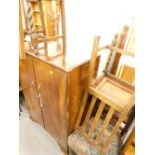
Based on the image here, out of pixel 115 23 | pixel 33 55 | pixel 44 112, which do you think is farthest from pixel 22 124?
pixel 115 23

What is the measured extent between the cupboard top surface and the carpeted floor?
117 cm

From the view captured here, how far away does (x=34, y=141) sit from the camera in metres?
1.71

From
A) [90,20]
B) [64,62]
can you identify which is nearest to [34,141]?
[64,62]

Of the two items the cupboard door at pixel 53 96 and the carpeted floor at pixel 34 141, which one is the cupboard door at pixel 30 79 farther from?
the carpeted floor at pixel 34 141

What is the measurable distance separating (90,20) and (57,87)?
709mm

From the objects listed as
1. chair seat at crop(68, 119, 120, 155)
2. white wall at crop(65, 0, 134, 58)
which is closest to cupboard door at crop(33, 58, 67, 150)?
chair seat at crop(68, 119, 120, 155)

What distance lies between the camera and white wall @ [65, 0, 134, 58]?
1095 mm

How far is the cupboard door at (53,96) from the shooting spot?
1.05m

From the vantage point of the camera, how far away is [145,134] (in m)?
0.44

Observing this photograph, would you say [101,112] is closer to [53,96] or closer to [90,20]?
[53,96]

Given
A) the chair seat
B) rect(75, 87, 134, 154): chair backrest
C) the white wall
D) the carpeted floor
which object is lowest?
the carpeted floor

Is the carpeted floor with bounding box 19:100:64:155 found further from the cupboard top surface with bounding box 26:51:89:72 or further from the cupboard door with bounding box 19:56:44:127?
the cupboard top surface with bounding box 26:51:89:72

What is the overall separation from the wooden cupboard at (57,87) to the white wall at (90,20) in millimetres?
Answer: 308

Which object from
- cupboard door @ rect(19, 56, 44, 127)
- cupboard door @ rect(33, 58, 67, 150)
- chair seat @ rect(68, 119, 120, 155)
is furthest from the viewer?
cupboard door @ rect(19, 56, 44, 127)
